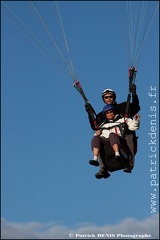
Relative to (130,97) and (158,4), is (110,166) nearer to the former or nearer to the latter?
(130,97)

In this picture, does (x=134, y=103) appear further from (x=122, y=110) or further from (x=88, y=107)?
(x=88, y=107)

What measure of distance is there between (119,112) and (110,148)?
135 centimetres

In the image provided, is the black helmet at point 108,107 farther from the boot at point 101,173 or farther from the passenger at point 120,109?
the boot at point 101,173

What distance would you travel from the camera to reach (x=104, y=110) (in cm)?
1884

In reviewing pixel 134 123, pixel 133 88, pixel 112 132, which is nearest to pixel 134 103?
pixel 133 88

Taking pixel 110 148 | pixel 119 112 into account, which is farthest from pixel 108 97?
pixel 110 148

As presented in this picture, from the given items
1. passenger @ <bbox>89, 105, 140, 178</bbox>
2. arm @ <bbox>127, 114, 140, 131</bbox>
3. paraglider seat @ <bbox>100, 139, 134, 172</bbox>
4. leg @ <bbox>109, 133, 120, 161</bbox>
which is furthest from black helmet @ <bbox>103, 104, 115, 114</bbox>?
paraglider seat @ <bbox>100, 139, 134, 172</bbox>

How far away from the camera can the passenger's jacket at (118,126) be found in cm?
1845

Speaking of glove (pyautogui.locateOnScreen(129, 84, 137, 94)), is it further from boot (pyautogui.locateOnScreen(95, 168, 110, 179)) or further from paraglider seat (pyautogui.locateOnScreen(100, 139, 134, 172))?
boot (pyautogui.locateOnScreen(95, 168, 110, 179))

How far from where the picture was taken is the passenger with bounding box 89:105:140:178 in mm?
18188

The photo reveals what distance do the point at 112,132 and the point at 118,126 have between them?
11.9 inches

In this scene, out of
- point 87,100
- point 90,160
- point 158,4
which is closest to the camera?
point 158,4

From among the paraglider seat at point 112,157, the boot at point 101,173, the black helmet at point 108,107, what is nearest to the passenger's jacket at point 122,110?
the black helmet at point 108,107

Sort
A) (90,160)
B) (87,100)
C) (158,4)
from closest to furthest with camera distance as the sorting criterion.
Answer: (158,4)
(90,160)
(87,100)
